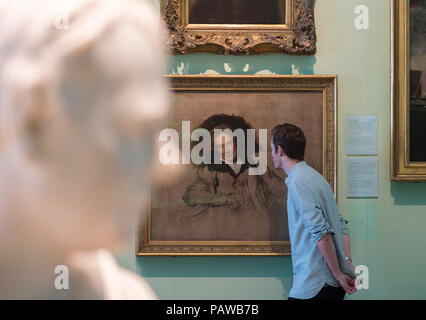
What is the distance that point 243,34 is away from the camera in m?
2.99

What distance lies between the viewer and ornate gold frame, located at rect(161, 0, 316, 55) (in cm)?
296

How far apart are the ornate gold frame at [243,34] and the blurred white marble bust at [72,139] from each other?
267 cm

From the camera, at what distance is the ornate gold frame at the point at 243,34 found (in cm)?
296

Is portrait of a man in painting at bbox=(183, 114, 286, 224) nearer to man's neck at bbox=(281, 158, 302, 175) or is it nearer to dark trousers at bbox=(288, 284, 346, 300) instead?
man's neck at bbox=(281, 158, 302, 175)

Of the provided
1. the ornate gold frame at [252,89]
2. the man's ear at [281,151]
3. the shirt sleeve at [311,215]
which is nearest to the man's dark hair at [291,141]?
the man's ear at [281,151]

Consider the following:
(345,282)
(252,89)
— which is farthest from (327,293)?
(252,89)

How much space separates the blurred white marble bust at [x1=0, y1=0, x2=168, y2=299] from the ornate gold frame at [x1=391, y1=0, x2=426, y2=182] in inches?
113

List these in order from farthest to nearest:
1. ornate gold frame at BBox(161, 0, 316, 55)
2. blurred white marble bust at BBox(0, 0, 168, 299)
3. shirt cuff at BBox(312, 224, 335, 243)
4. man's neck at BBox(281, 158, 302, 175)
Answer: ornate gold frame at BBox(161, 0, 316, 55), man's neck at BBox(281, 158, 302, 175), shirt cuff at BBox(312, 224, 335, 243), blurred white marble bust at BBox(0, 0, 168, 299)

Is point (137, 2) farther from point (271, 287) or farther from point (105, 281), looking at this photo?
point (271, 287)

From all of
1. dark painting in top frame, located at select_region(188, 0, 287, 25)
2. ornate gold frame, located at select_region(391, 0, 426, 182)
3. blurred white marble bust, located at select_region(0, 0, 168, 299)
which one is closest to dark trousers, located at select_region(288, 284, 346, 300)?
ornate gold frame, located at select_region(391, 0, 426, 182)

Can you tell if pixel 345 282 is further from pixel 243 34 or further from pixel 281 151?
pixel 243 34

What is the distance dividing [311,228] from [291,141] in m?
0.47

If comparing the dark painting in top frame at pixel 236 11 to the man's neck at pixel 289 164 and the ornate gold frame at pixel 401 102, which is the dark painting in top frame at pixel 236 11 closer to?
the ornate gold frame at pixel 401 102

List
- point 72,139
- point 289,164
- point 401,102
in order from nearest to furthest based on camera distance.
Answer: point 72,139
point 289,164
point 401,102
